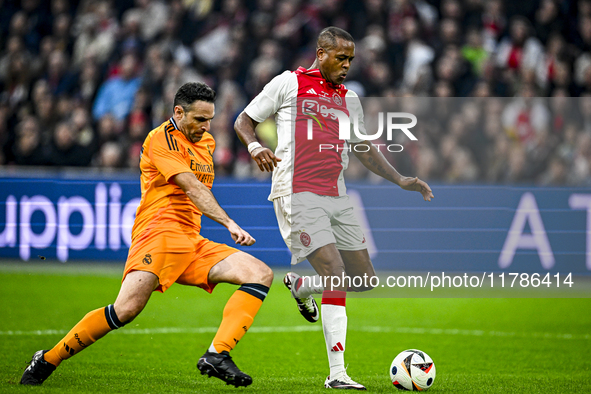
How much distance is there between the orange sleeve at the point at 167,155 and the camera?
4789 millimetres

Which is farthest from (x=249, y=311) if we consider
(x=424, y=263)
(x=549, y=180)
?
(x=549, y=180)

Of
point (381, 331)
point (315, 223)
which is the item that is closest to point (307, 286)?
point (315, 223)

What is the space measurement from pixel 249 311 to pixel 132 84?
8.66m

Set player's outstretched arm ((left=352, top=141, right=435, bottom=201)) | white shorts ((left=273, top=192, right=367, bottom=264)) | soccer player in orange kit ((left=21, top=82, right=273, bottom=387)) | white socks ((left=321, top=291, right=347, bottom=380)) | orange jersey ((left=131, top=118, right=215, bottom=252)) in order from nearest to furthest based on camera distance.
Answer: soccer player in orange kit ((left=21, top=82, right=273, bottom=387)) < orange jersey ((left=131, top=118, right=215, bottom=252)) < white socks ((left=321, top=291, right=347, bottom=380)) < white shorts ((left=273, top=192, right=367, bottom=264)) < player's outstretched arm ((left=352, top=141, right=435, bottom=201))

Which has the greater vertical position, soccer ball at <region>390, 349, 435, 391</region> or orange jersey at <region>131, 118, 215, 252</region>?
orange jersey at <region>131, 118, 215, 252</region>

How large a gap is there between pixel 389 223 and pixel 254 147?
19.5 feet

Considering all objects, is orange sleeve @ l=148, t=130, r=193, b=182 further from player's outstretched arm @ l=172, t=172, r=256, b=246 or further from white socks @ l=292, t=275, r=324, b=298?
white socks @ l=292, t=275, r=324, b=298

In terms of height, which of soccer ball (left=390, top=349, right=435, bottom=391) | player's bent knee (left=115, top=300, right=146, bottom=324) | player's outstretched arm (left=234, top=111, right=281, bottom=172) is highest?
player's outstretched arm (left=234, top=111, right=281, bottom=172)

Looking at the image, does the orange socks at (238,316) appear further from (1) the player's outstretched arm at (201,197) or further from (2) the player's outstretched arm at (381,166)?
(2) the player's outstretched arm at (381,166)

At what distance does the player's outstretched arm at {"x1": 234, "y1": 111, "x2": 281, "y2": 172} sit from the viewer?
479 centimetres

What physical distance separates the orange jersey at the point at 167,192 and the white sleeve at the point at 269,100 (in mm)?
493

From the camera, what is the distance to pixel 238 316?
15.6 ft

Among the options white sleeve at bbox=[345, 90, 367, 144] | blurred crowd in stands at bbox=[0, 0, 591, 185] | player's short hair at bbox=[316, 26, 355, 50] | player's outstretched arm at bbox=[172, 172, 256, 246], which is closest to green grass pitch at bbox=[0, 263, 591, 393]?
player's outstretched arm at bbox=[172, 172, 256, 246]

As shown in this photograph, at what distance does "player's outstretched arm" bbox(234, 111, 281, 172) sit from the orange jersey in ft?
1.06
